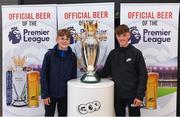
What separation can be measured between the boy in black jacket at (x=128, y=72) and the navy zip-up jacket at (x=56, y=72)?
0.41 metres

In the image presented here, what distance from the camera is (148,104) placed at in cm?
320

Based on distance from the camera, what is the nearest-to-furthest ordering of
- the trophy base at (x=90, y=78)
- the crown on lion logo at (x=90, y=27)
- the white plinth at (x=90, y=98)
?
the white plinth at (x=90, y=98) → the trophy base at (x=90, y=78) → the crown on lion logo at (x=90, y=27)

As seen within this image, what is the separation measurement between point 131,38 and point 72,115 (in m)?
0.92

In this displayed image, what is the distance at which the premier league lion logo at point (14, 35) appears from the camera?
3.25m

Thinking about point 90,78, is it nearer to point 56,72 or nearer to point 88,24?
point 56,72

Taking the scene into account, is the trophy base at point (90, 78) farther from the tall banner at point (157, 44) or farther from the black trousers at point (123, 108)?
the tall banner at point (157, 44)

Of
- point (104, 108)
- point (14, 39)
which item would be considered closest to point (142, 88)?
point (104, 108)

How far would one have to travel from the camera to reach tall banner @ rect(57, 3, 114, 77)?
3123 millimetres

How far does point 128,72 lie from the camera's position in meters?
2.88

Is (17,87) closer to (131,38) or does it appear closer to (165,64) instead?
(131,38)

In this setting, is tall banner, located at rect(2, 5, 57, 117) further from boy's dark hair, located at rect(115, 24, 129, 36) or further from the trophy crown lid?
boy's dark hair, located at rect(115, 24, 129, 36)

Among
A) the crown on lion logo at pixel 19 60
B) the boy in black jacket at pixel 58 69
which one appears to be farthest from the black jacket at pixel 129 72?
the crown on lion logo at pixel 19 60

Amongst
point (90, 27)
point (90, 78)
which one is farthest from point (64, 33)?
point (90, 78)

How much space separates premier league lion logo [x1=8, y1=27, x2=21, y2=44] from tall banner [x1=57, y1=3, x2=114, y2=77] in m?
0.42
